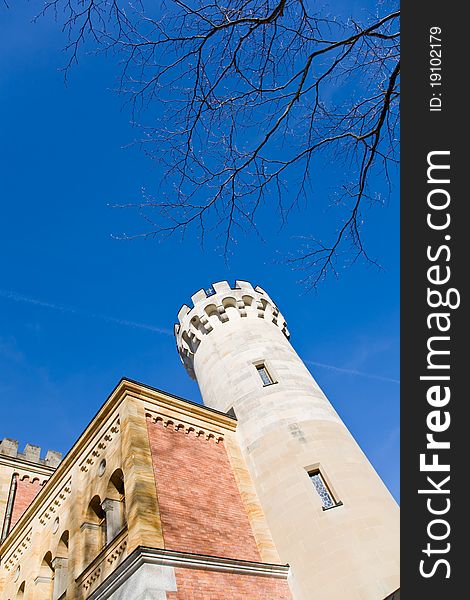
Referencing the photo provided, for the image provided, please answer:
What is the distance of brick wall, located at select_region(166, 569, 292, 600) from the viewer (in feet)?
24.9

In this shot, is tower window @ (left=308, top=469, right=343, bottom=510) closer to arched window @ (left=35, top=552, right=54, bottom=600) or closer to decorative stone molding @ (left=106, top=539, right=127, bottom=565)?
decorative stone molding @ (left=106, top=539, right=127, bottom=565)

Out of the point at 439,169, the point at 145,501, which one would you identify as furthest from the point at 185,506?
the point at 439,169

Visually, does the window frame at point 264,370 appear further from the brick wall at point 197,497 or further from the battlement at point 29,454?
the battlement at point 29,454

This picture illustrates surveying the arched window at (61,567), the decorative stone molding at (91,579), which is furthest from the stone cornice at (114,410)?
the decorative stone molding at (91,579)

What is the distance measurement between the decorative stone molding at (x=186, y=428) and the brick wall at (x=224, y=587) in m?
3.88

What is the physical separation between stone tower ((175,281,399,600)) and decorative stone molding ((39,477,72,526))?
16.2ft

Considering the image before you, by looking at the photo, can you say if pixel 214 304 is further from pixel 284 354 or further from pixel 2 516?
pixel 2 516

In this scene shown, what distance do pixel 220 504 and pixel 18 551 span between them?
28.0 ft

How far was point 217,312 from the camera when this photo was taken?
16719 millimetres

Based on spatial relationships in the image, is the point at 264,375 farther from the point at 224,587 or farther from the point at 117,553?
the point at 117,553

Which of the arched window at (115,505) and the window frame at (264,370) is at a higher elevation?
the window frame at (264,370)

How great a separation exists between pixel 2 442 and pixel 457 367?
892 inches

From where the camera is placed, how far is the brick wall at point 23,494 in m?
18.4

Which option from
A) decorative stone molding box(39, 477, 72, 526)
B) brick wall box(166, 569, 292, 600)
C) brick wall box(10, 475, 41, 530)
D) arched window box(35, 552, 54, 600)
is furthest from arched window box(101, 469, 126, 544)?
brick wall box(10, 475, 41, 530)
